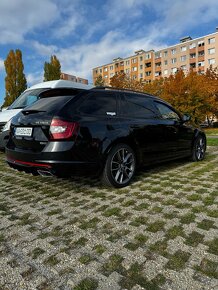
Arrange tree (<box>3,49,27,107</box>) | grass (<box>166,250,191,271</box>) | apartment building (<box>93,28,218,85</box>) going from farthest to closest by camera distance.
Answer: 1. apartment building (<box>93,28,218,85</box>)
2. tree (<box>3,49,27,107</box>)
3. grass (<box>166,250,191,271</box>)

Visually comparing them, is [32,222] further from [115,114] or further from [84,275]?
[115,114]

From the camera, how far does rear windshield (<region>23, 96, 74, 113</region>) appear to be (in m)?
3.54

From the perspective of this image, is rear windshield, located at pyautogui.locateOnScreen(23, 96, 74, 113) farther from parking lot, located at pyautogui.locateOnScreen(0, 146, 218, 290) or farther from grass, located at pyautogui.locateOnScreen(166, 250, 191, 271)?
grass, located at pyautogui.locateOnScreen(166, 250, 191, 271)

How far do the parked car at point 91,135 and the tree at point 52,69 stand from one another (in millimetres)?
36443

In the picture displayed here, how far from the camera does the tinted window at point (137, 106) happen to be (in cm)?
436

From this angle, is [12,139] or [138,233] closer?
[138,233]

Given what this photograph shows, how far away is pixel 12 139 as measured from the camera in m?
3.99

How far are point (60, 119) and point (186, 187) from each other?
2.22 m

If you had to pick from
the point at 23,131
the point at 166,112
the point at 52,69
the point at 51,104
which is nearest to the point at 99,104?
the point at 51,104

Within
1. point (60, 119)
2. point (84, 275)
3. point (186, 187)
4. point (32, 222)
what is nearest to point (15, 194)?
point (32, 222)

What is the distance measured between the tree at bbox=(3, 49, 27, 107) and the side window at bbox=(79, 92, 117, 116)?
36486mm

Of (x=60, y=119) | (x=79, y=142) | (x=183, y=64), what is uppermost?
(x=183, y=64)

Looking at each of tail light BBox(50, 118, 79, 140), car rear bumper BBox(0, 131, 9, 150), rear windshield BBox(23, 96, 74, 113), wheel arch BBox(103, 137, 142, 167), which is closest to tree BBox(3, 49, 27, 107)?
car rear bumper BBox(0, 131, 9, 150)

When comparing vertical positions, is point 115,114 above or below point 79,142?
above
